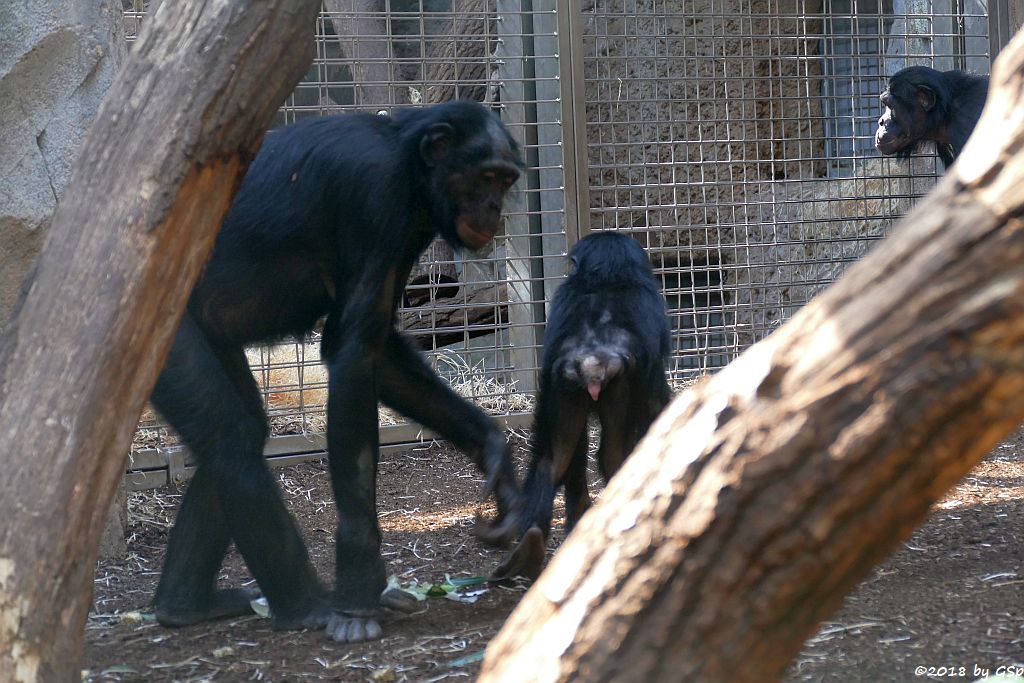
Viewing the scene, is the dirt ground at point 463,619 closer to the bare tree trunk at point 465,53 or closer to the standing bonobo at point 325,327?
the standing bonobo at point 325,327

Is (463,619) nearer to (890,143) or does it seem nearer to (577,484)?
(577,484)

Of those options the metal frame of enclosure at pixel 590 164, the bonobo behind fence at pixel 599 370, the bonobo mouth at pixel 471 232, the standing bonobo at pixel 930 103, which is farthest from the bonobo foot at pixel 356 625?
the standing bonobo at pixel 930 103

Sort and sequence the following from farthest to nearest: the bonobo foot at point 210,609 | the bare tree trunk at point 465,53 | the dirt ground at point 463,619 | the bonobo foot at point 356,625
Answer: the bare tree trunk at point 465,53 < the bonobo foot at point 210,609 < the bonobo foot at point 356,625 < the dirt ground at point 463,619

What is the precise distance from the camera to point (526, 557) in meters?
3.62

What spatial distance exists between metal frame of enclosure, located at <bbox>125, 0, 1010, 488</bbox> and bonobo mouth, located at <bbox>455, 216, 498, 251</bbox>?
148cm

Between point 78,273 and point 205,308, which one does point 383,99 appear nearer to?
point 205,308

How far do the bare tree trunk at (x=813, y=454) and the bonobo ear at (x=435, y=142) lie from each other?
8.16ft

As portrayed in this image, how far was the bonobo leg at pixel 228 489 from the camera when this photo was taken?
343 centimetres

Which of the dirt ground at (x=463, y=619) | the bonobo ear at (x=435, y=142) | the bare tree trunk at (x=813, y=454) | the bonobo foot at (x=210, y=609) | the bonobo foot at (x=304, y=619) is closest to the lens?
the bare tree trunk at (x=813, y=454)

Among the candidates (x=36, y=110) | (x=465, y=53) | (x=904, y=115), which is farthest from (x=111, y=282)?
(x=904, y=115)

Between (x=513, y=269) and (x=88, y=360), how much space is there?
15.1 ft

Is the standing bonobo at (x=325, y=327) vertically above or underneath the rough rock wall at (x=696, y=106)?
underneath

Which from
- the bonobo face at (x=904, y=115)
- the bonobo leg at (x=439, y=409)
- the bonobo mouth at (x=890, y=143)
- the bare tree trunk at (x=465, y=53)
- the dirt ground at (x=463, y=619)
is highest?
the bare tree trunk at (x=465, y=53)

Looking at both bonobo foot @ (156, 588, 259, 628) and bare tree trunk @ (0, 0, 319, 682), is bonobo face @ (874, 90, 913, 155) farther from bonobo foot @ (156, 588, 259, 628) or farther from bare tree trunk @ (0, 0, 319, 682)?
bare tree trunk @ (0, 0, 319, 682)
